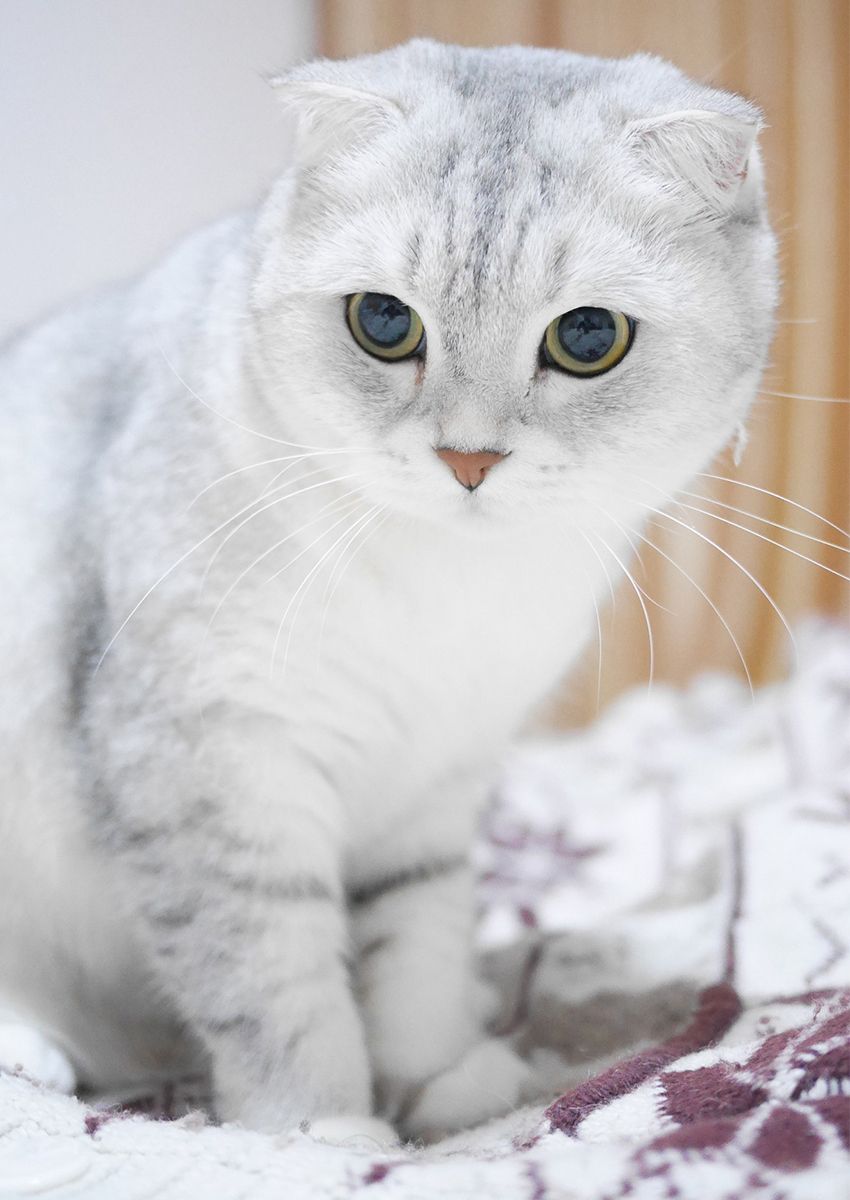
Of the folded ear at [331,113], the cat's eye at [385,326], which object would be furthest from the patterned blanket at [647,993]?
the folded ear at [331,113]

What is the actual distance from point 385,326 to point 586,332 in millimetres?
162

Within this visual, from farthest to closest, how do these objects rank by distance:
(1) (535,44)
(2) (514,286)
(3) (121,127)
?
(1) (535,44) → (3) (121,127) → (2) (514,286)

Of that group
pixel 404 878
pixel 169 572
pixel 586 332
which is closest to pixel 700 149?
pixel 586 332

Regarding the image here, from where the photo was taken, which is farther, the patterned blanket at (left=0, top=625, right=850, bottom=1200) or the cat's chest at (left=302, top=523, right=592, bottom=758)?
the cat's chest at (left=302, top=523, right=592, bottom=758)

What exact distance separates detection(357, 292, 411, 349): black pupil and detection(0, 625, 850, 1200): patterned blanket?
0.61 metres

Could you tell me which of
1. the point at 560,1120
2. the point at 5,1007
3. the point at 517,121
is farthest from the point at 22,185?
the point at 560,1120

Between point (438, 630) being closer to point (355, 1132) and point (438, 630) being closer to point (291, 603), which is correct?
point (291, 603)

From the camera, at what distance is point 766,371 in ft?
3.68

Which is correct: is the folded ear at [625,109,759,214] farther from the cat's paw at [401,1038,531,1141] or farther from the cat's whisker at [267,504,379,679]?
the cat's paw at [401,1038,531,1141]

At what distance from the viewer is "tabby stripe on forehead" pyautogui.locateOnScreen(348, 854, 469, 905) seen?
1.28 meters

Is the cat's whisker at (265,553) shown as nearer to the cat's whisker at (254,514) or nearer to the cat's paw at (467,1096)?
the cat's whisker at (254,514)

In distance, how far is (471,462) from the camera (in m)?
0.89

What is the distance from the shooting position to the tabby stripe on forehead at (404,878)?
128 centimetres

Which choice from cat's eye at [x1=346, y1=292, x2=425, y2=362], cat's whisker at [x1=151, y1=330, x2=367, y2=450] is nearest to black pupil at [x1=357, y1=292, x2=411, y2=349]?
cat's eye at [x1=346, y1=292, x2=425, y2=362]
